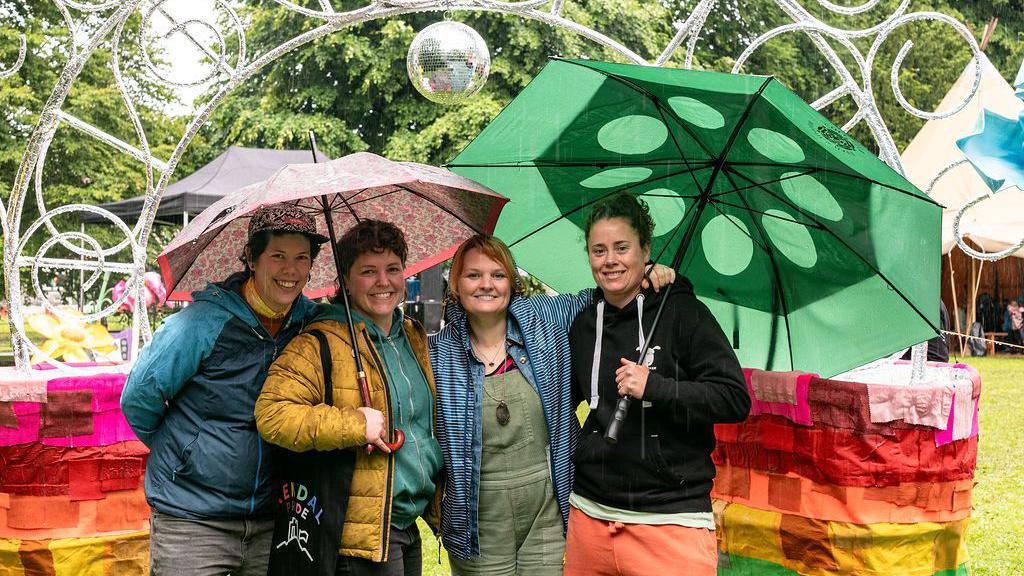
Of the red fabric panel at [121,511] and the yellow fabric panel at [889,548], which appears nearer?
the yellow fabric panel at [889,548]

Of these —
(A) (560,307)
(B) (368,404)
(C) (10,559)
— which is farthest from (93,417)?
(A) (560,307)

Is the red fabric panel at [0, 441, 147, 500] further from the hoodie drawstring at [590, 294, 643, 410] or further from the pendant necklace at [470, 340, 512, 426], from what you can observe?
the hoodie drawstring at [590, 294, 643, 410]

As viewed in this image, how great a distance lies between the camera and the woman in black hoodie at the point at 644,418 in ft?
8.99

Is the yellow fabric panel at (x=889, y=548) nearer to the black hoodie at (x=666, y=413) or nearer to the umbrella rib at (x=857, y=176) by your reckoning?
the black hoodie at (x=666, y=413)

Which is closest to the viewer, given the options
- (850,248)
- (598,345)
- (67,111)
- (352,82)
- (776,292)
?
(598,345)

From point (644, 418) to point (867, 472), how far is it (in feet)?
4.53

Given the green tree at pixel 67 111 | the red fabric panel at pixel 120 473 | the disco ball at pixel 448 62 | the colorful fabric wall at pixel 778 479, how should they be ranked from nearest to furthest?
the colorful fabric wall at pixel 778 479 < the red fabric panel at pixel 120 473 < the disco ball at pixel 448 62 < the green tree at pixel 67 111

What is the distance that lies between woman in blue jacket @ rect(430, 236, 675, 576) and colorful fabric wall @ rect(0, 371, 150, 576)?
67.8 inches

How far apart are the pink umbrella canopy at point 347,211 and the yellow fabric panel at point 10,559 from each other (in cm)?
143

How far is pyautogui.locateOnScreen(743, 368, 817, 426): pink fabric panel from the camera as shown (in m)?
3.82

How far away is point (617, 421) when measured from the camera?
2.78 metres

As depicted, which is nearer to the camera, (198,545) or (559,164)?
(198,545)

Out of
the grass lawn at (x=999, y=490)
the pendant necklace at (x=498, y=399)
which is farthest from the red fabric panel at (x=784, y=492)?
the pendant necklace at (x=498, y=399)

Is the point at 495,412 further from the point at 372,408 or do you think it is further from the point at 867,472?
the point at 867,472
